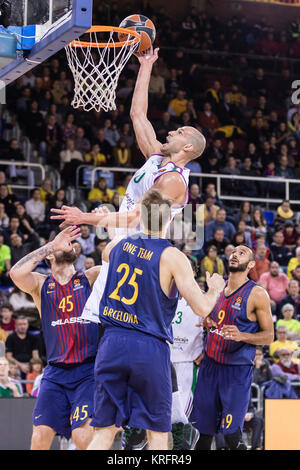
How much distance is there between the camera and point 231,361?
23.0 feet

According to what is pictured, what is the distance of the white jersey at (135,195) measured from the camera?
627cm

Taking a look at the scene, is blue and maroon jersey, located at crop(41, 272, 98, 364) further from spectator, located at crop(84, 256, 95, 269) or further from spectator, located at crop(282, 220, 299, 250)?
spectator, located at crop(282, 220, 299, 250)

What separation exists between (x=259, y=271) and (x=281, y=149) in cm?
490

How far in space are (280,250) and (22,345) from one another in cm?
582

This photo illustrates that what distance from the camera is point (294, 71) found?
67.7ft

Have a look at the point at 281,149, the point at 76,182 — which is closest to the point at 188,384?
the point at 76,182

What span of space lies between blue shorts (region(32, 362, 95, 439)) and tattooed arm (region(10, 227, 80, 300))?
751mm

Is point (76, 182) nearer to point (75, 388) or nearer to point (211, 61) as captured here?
point (211, 61)

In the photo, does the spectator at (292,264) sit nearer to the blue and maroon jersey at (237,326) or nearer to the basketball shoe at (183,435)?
the blue and maroon jersey at (237,326)

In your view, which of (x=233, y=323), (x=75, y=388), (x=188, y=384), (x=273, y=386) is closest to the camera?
(x=75, y=388)

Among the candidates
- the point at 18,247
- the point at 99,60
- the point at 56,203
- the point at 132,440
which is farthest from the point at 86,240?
the point at 132,440

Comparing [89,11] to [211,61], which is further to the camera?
[211,61]

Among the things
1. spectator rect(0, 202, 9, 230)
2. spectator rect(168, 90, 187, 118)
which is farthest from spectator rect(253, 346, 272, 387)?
spectator rect(168, 90, 187, 118)
